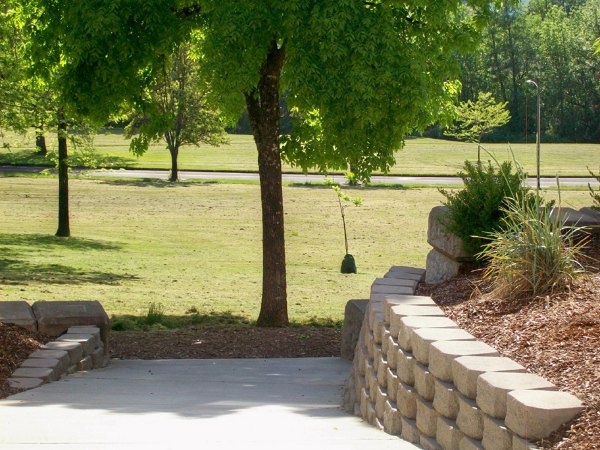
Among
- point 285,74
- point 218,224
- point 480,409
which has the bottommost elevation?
point 218,224

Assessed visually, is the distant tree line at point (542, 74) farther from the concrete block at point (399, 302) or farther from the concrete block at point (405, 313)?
the concrete block at point (405, 313)

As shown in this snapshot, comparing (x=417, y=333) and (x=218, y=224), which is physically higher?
(x=417, y=333)

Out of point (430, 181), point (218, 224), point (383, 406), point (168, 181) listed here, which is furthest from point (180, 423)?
point (430, 181)

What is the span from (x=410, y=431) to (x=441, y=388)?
656mm

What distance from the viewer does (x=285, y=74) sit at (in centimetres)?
1147

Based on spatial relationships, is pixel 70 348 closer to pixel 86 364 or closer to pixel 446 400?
pixel 86 364

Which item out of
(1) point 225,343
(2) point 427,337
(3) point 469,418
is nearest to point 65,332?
(1) point 225,343

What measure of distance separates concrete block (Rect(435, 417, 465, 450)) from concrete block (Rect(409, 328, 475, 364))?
45cm

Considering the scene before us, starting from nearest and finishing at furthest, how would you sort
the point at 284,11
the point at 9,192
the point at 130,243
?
the point at 284,11 → the point at 130,243 → the point at 9,192

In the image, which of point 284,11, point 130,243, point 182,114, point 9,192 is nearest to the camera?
point 284,11

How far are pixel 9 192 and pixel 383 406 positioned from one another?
34.7 meters

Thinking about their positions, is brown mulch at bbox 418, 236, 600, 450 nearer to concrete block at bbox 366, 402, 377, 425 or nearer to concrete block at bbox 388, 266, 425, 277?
concrete block at bbox 366, 402, 377, 425

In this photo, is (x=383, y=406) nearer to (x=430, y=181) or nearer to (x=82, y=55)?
(x=82, y=55)

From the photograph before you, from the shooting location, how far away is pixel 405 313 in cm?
611
